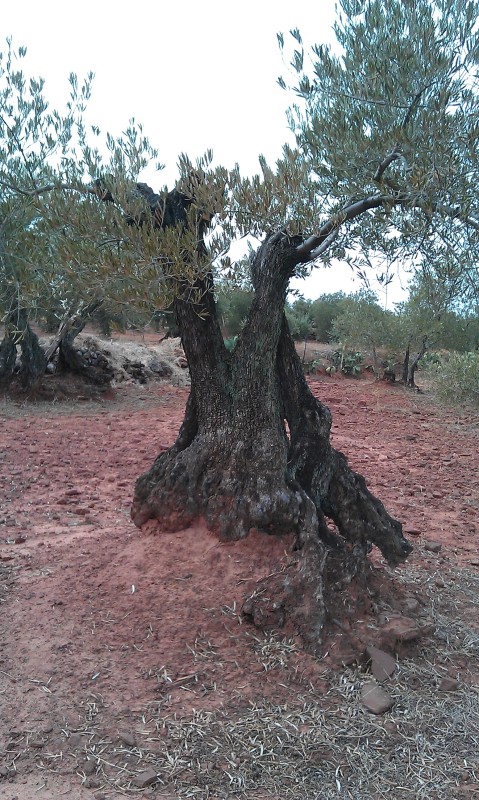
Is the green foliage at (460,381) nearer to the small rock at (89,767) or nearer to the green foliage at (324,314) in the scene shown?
the small rock at (89,767)

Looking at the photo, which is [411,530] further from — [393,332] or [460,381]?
[393,332]

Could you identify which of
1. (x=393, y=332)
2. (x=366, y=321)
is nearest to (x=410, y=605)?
(x=393, y=332)

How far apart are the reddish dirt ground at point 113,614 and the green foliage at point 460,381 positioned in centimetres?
372

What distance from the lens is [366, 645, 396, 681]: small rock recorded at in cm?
369

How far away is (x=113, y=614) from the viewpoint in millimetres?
4129

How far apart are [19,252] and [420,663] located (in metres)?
4.25

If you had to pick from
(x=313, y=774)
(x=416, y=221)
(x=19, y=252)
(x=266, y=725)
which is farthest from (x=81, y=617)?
(x=416, y=221)

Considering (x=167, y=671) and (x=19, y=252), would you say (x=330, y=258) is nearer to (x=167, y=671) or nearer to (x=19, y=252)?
(x=19, y=252)

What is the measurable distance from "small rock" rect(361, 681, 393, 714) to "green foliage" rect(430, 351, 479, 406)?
8.47m

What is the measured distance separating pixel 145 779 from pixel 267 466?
215cm

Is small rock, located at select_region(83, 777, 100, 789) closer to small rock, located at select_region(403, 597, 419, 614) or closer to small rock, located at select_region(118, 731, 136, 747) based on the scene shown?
small rock, located at select_region(118, 731, 136, 747)

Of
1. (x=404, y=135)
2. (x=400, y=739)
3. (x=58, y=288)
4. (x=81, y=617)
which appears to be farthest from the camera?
(x=81, y=617)

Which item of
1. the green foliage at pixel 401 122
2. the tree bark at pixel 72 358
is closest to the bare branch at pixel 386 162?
the green foliage at pixel 401 122

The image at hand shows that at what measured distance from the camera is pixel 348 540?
484cm
